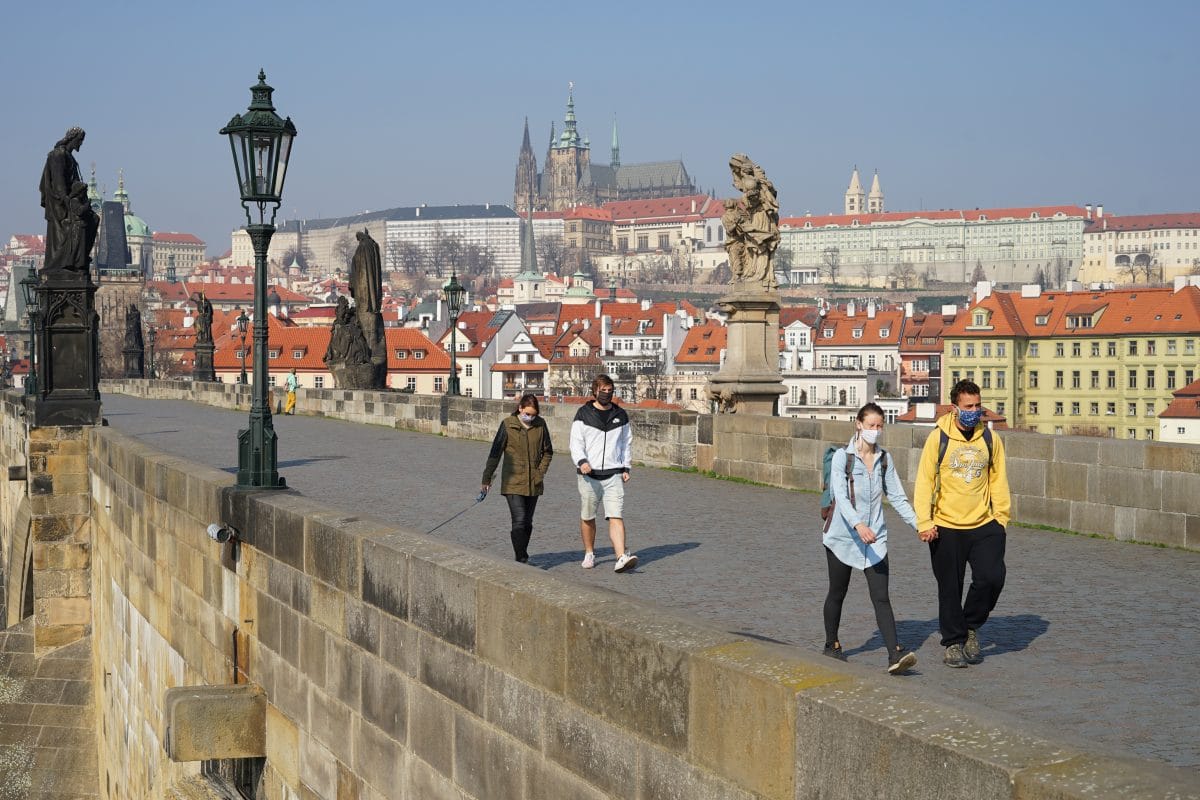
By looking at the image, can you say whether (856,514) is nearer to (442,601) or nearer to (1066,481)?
(442,601)

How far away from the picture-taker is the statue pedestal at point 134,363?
5356 cm

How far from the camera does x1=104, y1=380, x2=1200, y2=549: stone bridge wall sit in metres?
9.53

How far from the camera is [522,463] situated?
913cm

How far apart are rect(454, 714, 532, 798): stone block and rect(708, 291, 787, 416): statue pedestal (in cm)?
1135

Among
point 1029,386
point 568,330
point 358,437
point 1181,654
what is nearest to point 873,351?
point 1029,386

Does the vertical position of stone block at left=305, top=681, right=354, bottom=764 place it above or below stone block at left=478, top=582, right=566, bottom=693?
below

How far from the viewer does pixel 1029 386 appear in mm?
89438

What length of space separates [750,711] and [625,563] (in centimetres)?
513

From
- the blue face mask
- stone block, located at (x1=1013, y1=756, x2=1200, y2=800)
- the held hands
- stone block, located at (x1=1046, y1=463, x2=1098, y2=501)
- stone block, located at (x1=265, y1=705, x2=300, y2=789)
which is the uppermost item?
the blue face mask

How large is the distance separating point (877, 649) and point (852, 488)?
0.67 meters

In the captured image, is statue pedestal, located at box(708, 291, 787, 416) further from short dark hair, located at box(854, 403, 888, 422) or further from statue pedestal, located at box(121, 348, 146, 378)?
statue pedestal, located at box(121, 348, 146, 378)

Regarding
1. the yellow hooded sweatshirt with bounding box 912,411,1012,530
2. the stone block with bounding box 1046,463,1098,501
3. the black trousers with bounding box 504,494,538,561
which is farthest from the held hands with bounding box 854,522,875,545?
the stone block with bounding box 1046,463,1098,501

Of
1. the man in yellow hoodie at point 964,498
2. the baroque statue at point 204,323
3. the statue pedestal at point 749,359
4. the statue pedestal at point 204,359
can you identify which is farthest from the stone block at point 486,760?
the baroque statue at point 204,323

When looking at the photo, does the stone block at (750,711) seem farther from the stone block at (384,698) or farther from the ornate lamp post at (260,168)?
the ornate lamp post at (260,168)
